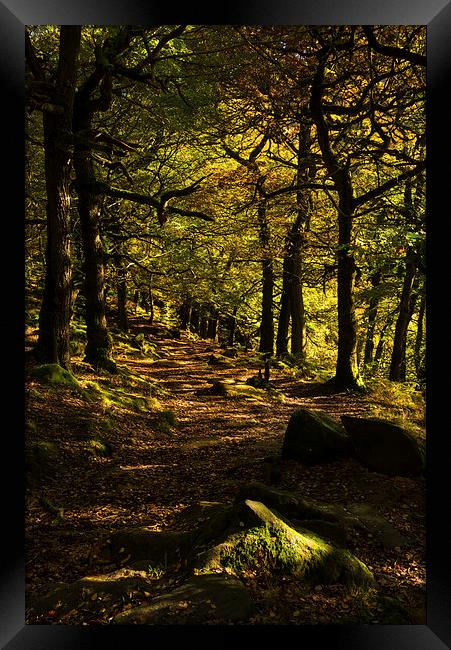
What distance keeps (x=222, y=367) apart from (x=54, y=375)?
934cm

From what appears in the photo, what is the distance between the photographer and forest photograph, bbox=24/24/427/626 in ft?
11.1

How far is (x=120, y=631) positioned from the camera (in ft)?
9.70

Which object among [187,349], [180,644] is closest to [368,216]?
[180,644]

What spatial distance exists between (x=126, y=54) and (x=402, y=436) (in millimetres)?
9523

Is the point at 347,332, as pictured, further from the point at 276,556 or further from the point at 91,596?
the point at 91,596

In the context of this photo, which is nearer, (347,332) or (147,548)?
(147,548)

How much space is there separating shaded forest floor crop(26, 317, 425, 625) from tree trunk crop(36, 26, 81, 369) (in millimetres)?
1034

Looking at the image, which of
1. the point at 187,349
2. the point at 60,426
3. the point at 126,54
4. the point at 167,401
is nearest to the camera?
the point at 60,426
